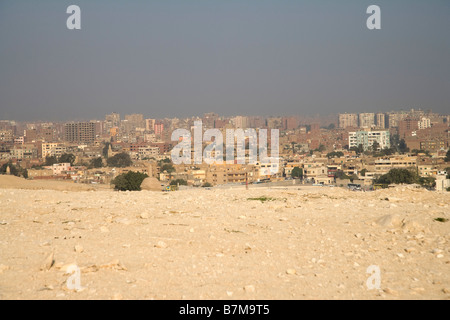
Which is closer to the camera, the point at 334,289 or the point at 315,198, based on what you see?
the point at 334,289

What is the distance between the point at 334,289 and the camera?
13.9 feet

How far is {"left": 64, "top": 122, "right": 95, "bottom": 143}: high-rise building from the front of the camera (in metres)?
119

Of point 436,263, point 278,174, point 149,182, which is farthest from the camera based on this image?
point 278,174

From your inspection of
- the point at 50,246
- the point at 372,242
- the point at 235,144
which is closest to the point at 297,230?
the point at 372,242

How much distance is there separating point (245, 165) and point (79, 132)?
73.0m

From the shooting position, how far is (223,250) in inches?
213

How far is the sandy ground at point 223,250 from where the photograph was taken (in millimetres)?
4164

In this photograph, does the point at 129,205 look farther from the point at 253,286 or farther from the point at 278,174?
the point at 278,174

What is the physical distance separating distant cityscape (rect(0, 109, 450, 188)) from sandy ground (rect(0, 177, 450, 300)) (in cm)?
902

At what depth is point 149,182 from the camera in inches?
667

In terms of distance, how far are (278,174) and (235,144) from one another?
22303mm

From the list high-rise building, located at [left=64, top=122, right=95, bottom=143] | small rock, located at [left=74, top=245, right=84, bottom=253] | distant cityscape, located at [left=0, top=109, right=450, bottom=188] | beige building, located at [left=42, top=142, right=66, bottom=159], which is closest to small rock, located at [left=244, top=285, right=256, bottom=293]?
small rock, located at [left=74, top=245, right=84, bottom=253]

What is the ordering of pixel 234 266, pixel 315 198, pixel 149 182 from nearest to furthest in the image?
pixel 234 266, pixel 315 198, pixel 149 182
